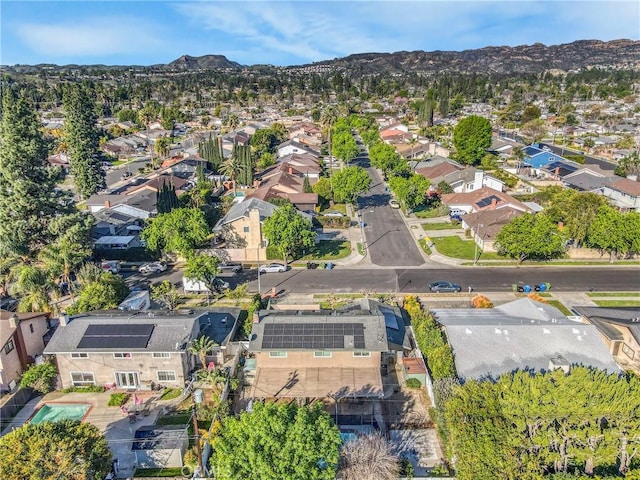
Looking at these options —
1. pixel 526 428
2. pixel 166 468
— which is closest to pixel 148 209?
pixel 166 468

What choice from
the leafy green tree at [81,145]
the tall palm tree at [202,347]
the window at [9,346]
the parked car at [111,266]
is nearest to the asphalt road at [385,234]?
the tall palm tree at [202,347]

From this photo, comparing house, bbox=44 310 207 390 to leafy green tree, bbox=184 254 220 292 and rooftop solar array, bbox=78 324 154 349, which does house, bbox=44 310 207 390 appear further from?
leafy green tree, bbox=184 254 220 292

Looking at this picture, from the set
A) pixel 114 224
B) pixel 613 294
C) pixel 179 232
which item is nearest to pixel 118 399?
pixel 179 232

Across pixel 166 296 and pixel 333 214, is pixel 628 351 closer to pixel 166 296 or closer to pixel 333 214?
pixel 166 296

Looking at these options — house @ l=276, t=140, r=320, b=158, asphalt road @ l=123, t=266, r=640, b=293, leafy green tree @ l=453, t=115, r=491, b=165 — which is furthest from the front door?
leafy green tree @ l=453, t=115, r=491, b=165

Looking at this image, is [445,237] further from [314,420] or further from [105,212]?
[105,212]
